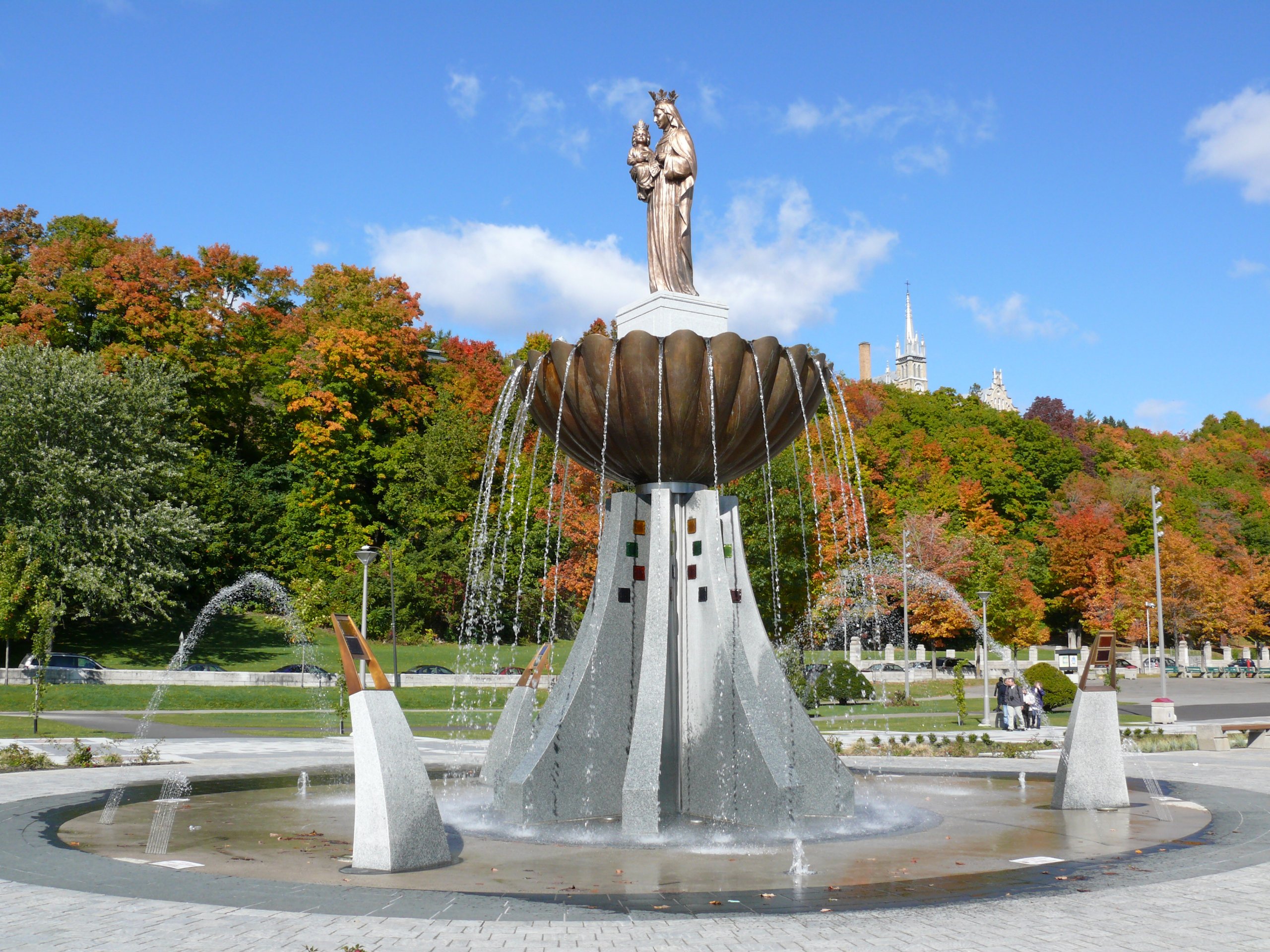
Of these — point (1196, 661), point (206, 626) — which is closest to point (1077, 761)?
point (206, 626)

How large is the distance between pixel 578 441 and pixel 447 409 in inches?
Result: 1707

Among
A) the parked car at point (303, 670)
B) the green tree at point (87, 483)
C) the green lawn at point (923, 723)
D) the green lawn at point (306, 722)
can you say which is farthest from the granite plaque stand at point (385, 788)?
the green tree at point (87, 483)

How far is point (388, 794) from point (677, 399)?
5220mm

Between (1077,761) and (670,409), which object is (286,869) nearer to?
(670,409)

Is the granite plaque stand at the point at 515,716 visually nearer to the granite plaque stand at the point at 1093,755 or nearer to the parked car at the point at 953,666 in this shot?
the granite plaque stand at the point at 1093,755

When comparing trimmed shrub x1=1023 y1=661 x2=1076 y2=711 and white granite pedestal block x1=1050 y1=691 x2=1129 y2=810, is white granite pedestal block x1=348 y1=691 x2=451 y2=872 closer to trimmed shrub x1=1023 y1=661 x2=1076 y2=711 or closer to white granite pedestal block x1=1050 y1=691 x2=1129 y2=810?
white granite pedestal block x1=1050 y1=691 x2=1129 y2=810

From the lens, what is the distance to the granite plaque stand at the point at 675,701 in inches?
444

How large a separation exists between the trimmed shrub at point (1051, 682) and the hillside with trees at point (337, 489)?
24.0ft

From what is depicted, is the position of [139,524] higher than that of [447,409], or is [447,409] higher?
[447,409]

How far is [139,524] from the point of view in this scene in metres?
39.4

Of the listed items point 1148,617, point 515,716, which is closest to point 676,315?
point 515,716

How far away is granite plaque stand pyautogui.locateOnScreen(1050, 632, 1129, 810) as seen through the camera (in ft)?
39.2

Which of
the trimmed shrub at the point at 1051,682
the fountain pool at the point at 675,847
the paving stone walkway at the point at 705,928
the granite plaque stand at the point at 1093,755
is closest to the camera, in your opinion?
the paving stone walkway at the point at 705,928

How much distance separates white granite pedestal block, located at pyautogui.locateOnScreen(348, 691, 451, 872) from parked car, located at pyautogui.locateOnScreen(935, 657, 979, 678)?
45970 mm
